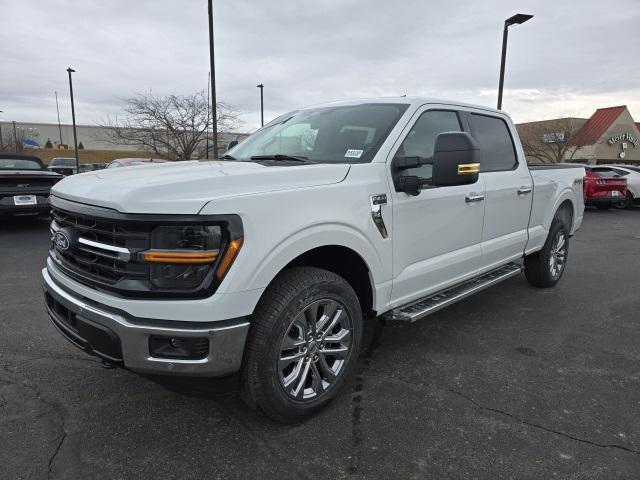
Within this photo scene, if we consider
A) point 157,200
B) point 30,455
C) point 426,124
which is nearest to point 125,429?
point 30,455

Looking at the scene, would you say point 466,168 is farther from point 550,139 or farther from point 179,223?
point 550,139

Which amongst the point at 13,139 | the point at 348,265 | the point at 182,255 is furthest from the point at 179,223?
the point at 13,139

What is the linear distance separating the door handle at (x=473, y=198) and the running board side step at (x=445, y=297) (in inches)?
27.2

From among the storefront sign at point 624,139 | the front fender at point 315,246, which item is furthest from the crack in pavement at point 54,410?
the storefront sign at point 624,139

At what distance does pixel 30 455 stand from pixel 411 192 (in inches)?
101

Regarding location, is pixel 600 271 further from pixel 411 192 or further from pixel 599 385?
pixel 411 192

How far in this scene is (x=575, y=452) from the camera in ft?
8.06

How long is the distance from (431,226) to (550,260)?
2.82 m

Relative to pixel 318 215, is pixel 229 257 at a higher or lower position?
lower

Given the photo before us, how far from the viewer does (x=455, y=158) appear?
2857 millimetres

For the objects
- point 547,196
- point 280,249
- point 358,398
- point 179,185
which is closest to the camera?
point 179,185

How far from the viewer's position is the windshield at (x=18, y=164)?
33.0 ft

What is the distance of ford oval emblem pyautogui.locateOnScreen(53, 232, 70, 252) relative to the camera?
2562 millimetres

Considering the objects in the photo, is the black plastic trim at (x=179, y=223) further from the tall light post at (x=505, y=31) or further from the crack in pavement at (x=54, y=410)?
the tall light post at (x=505, y=31)
